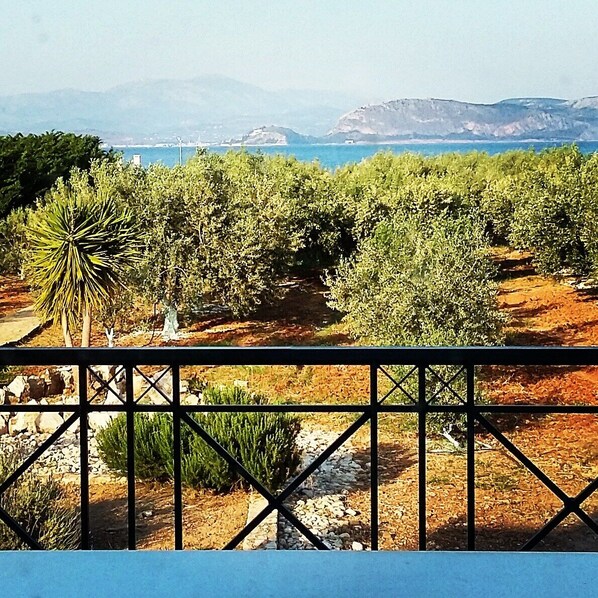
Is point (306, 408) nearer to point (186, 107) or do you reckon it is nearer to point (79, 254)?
point (79, 254)

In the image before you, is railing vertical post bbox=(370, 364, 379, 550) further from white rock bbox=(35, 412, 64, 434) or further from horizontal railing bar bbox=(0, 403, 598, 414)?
white rock bbox=(35, 412, 64, 434)

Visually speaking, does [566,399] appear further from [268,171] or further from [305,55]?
[305,55]

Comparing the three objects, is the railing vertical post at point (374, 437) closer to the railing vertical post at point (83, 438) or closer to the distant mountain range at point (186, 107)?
the railing vertical post at point (83, 438)

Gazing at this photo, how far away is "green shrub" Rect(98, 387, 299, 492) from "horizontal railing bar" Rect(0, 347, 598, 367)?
244 cm

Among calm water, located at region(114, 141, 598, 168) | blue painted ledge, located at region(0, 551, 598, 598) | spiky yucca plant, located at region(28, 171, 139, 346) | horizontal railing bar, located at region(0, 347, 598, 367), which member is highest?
calm water, located at region(114, 141, 598, 168)

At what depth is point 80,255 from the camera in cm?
508

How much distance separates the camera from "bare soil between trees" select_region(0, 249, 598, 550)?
3.38 metres

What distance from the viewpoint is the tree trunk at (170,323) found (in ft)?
21.0

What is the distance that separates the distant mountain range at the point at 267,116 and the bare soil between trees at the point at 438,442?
7.66 ft

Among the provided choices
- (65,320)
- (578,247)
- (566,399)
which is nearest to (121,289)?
(65,320)

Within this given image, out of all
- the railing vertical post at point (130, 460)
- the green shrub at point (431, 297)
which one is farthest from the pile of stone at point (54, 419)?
the railing vertical post at point (130, 460)

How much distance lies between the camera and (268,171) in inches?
299

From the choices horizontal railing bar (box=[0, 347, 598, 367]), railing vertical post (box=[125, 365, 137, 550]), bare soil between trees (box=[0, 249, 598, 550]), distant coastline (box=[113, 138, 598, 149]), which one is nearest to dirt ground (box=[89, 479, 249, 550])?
bare soil between trees (box=[0, 249, 598, 550])

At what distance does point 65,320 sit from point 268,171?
2751 mm
